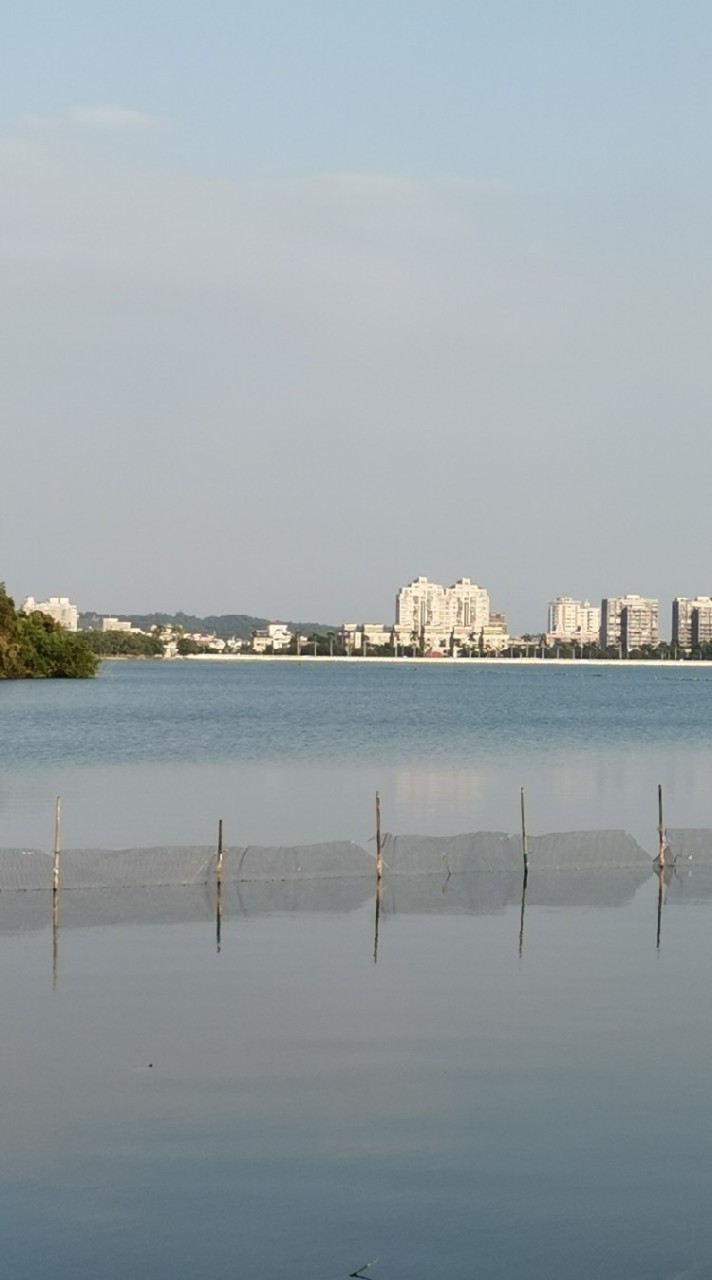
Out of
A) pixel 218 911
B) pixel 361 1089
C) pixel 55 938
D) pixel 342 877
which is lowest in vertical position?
pixel 361 1089

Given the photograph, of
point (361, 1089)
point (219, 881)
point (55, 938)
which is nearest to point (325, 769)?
point (219, 881)

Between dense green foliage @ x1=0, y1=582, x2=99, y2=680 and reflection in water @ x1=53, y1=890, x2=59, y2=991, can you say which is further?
dense green foliage @ x1=0, y1=582, x2=99, y2=680

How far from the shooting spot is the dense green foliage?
148 metres

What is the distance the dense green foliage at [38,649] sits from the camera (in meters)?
148

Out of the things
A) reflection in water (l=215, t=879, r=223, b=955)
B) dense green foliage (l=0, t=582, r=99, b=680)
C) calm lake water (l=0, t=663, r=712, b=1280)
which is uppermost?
dense green foliage (l=0, t=582, r=99, b=680)

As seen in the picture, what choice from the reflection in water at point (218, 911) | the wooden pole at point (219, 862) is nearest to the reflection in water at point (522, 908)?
the reflection in water at point (218, 911)

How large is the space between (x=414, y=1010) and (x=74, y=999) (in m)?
4.27

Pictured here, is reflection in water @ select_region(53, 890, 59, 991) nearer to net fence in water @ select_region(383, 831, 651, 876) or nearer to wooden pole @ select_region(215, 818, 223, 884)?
wooden pole @ select_region(215, 818, 223, 884)

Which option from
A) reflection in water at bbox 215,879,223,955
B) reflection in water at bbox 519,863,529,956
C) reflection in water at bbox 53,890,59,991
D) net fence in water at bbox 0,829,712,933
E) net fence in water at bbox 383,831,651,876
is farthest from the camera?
net fence in water at bbox 383,831,651,876

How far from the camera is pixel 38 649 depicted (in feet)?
532

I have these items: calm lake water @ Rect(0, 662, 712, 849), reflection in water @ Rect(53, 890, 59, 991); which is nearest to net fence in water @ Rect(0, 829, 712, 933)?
reflection in water @ Rect(53, 890, 59, 991)

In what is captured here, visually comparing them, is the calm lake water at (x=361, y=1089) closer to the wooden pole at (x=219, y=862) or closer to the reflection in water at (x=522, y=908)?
the reflection in water at (x=522, y=908)

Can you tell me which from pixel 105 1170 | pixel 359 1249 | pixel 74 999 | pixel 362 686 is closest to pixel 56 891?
pixel 74 999

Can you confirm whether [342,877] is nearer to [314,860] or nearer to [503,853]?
[314,860]
